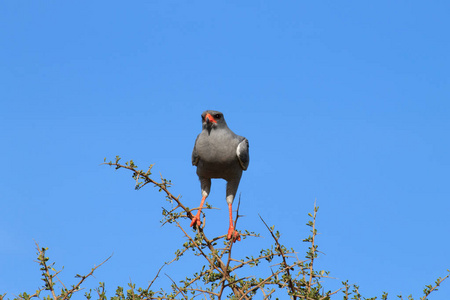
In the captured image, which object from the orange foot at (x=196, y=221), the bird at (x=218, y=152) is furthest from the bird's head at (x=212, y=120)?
the orange foot at (x=196, y=221)

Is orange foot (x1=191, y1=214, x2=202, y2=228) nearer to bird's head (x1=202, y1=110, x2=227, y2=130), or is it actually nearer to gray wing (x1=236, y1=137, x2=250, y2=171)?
gray wing (x1=236, y1=137, x2=250, y2=171)

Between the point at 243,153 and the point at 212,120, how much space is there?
26.2 inches

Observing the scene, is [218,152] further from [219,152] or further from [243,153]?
[243,153]

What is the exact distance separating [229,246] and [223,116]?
8.57ft

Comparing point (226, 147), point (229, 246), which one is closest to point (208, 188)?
point (226, 147)

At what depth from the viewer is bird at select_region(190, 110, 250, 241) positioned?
8.03 m

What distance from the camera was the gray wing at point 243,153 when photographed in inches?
321

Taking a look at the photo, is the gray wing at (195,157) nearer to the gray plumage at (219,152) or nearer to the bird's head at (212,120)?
the gray plumage at (219,152)

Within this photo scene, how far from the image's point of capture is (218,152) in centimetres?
801

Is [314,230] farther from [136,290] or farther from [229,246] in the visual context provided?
[136,290]

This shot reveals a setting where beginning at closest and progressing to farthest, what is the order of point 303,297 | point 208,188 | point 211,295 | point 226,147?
1. point 303,297
2. point 211,295
3. point 226,147
4. point 208,188

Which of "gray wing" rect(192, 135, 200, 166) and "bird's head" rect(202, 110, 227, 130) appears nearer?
"bird's head" rect(202, 110, 227, 130)

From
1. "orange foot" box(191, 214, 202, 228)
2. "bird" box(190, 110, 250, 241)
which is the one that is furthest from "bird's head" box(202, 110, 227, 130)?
"orange foot" box(191, 214, 202, 228)

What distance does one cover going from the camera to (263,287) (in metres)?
5.84
